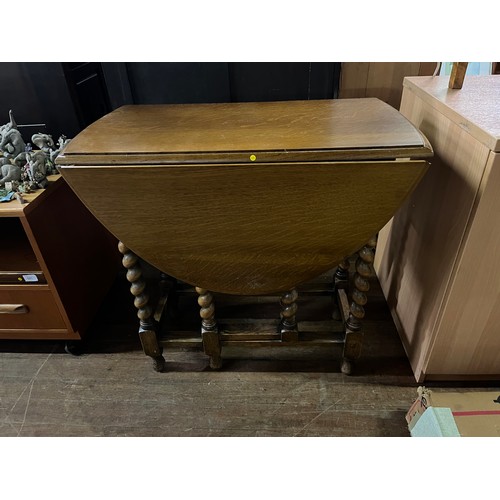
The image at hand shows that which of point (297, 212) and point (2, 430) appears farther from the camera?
point (2, 430)

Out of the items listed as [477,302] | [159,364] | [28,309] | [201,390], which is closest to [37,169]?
[28,309]

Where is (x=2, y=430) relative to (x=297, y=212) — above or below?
below

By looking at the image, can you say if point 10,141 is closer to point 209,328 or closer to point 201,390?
point 209,328

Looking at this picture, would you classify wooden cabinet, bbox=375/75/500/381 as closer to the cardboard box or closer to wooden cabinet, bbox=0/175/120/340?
the cardboard box

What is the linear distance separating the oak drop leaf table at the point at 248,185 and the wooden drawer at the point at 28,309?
373 millimetres

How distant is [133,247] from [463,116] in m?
0.91

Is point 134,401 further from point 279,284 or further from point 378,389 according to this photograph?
point 378,389

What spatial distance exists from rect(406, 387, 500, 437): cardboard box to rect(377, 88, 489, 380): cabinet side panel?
13cm

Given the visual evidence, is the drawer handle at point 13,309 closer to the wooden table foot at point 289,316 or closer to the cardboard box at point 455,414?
the wooden table foot at point 289,316

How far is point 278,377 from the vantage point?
4.37 ft

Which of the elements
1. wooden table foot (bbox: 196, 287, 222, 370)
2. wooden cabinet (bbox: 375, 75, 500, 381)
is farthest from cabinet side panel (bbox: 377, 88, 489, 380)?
wooden table foot (bbox: 196, 287, 222, 370)

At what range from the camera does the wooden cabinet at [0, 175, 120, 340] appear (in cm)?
121

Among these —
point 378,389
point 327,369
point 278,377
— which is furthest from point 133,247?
point 378,389

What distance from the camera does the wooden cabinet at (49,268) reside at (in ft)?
3.97
